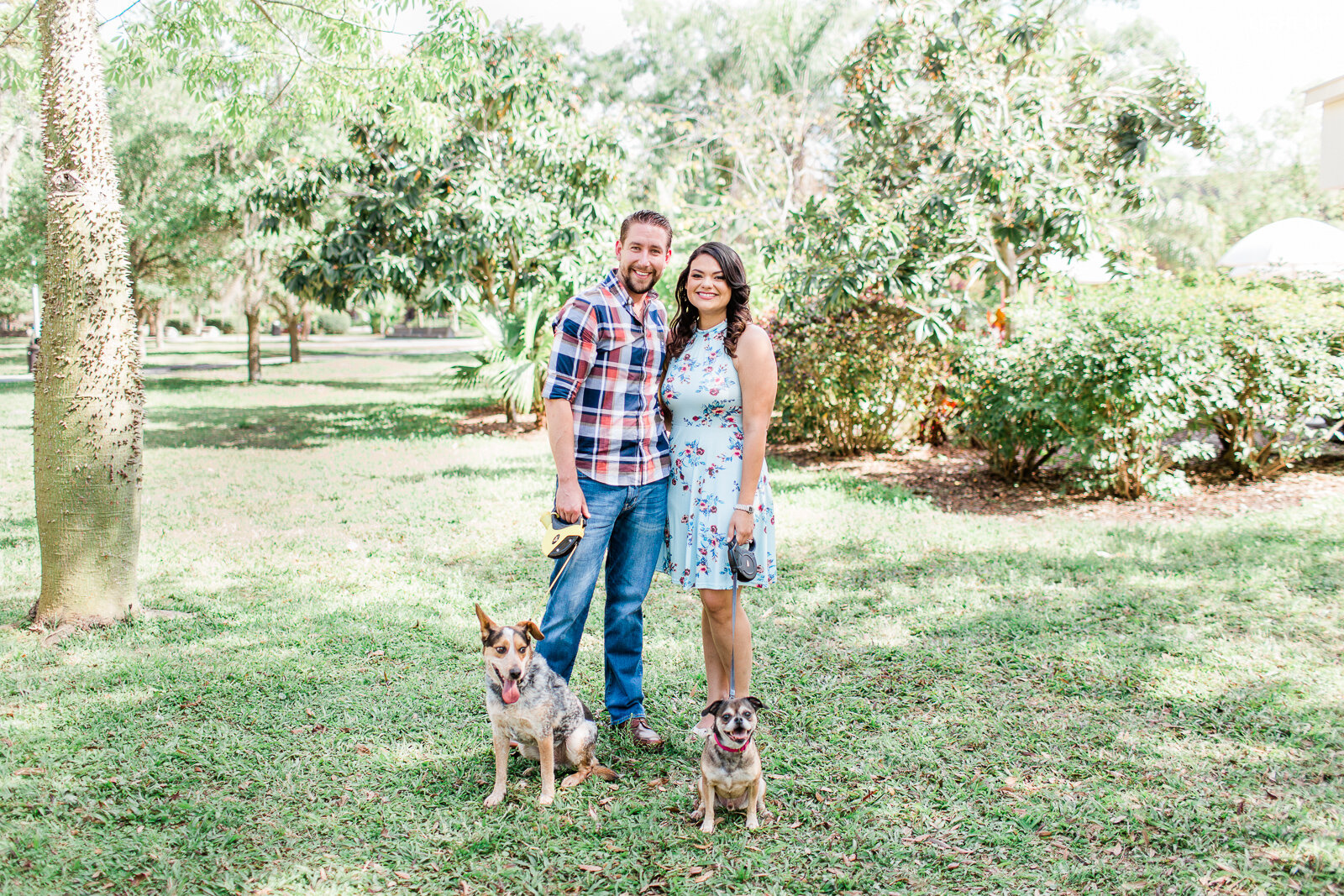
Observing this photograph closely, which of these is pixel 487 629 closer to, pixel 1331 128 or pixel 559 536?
pixel 559 536

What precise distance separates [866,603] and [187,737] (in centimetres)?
382

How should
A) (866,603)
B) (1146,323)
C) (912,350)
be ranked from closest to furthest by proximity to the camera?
(866,603) < (1146,323) < (912,350)

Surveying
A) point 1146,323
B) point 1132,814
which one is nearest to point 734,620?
point 1132,814

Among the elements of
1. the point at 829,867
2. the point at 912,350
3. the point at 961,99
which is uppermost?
the point at 961,99

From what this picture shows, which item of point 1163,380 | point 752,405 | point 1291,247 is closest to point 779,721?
point 752,405

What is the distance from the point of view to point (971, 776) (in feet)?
11.6

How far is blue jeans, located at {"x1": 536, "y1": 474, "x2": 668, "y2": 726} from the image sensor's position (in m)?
3.48

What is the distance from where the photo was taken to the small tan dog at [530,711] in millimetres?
3123

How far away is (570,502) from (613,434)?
A: 31cm

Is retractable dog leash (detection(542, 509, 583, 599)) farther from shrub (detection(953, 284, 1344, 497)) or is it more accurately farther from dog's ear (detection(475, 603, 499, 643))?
shrub (detection(953, 284, 1344, 497))

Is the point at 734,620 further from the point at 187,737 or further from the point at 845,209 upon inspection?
the point at 845,209

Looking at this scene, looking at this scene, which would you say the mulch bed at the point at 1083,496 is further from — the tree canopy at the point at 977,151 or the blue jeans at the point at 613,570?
the blue jeans at the point at 613,570

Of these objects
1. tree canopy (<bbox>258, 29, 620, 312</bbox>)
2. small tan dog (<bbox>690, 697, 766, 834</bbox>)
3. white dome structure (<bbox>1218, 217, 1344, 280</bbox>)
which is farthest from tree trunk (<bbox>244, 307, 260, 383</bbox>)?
small tan dog (<bbox>690, 697, 766, 834</bbox>)

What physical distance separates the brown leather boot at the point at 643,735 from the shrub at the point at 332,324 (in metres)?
59.2
